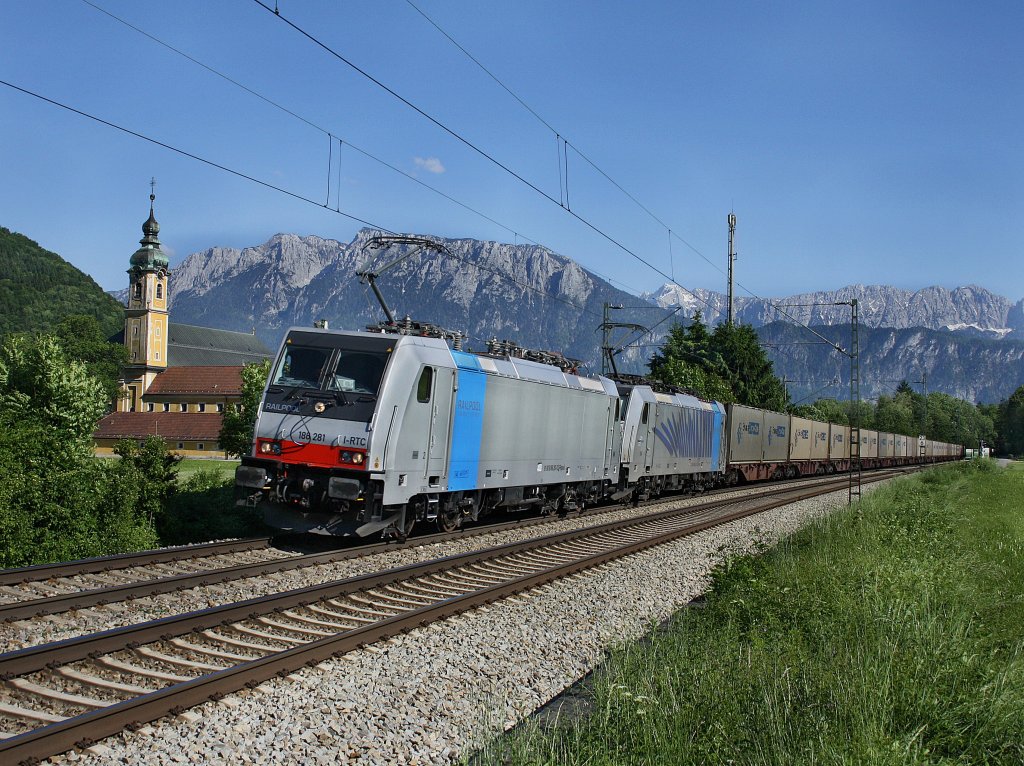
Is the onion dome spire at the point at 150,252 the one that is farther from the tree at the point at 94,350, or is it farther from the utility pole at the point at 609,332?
the utility pole at the point at 609,332

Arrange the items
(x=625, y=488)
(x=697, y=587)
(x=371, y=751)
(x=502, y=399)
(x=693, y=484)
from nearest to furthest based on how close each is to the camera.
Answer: (x=371, y=751) < (x=697, y=587) < (x=502, y=399) < (x=625, y=488) < (x=693, y=484)

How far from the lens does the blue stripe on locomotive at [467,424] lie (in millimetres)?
14547

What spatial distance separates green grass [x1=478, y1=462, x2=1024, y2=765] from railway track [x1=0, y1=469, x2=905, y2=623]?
17.1ft

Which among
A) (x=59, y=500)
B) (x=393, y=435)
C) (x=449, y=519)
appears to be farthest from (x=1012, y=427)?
(x=59, y=500)

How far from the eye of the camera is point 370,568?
11.9 metres

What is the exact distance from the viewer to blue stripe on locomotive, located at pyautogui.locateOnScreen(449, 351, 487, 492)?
573 inches

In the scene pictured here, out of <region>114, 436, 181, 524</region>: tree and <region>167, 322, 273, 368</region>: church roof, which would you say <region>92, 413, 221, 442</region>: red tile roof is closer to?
<region>167, 322, 273, 368</region>: church roof

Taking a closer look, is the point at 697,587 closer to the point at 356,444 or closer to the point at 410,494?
the point at 410,494

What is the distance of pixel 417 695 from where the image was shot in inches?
265

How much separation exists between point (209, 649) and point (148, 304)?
133 meters

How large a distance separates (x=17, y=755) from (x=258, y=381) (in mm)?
39505

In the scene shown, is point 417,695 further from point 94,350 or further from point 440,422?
point 94,350

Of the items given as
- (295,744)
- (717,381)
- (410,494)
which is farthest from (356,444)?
(717,381)

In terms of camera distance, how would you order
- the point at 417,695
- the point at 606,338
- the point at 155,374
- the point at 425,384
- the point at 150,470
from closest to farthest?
the point at 417,695, the point at 425,384, the point at 150,470, the point at 606,338, the point at 155,374
